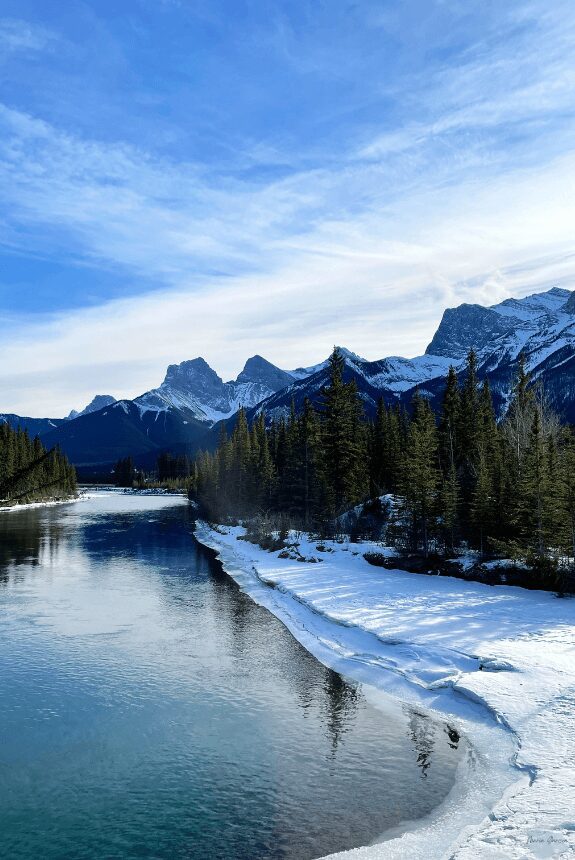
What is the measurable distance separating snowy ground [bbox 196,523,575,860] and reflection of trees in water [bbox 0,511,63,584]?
1773cm

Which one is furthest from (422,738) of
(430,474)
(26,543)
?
(26,543)

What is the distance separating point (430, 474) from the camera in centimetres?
3859

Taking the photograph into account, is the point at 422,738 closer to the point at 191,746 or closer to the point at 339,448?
the point at 191,746

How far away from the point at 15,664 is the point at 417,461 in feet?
85.3

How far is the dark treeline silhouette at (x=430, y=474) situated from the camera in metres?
30.1

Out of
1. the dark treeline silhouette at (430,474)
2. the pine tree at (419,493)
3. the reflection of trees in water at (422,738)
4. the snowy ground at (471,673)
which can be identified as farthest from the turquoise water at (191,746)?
the pine tree at (419,493)

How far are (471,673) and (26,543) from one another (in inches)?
1903

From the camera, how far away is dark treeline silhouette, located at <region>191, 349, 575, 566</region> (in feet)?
98.8

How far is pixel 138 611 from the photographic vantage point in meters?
28.5

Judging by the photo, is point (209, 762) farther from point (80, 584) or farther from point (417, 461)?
point (417, 461)

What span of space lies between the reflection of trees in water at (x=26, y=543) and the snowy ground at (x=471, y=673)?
17.7 m

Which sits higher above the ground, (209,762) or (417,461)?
(417,461)

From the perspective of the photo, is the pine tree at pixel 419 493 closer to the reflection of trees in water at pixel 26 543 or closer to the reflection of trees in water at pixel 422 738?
the reflection of trees in water at pixel 422 738

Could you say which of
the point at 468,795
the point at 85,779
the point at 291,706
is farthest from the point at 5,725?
the point at 468,795
